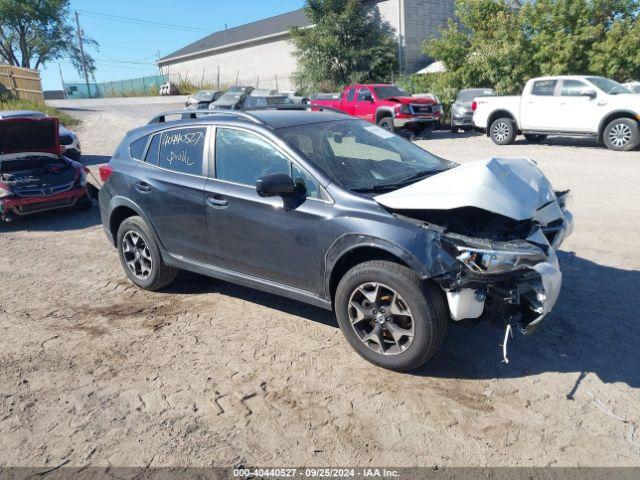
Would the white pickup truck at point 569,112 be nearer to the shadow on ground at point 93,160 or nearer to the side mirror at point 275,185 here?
the shadow on ground at point 93,160

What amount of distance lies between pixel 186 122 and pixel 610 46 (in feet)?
61.9

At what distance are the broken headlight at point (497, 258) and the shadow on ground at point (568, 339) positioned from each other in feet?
2.69

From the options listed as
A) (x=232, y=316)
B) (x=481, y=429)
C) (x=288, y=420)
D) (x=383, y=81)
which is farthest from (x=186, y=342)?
(x=383, y=81)

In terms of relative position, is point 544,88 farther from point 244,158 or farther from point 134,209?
point 134,209

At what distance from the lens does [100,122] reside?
26.1m

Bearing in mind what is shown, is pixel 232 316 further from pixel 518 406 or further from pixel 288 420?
pixel 518 406

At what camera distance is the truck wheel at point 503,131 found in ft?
51.3

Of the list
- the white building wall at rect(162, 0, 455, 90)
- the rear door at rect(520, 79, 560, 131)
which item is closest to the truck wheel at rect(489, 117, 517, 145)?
the rear door at rect(520, 79, 560, 131)

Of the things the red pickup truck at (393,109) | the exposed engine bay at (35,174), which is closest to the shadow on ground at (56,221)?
the exposed engine bay at (35,174)

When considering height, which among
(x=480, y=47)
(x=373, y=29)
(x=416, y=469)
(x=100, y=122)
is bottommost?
(x=416, y=469)

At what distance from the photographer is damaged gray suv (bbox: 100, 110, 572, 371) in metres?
3.33

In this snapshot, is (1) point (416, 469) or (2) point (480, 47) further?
(2) point (480, 47)

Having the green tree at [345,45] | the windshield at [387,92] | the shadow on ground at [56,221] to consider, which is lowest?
the shadow on ground at [56,221]

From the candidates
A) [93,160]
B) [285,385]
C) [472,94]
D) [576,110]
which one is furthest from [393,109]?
[285,385]
